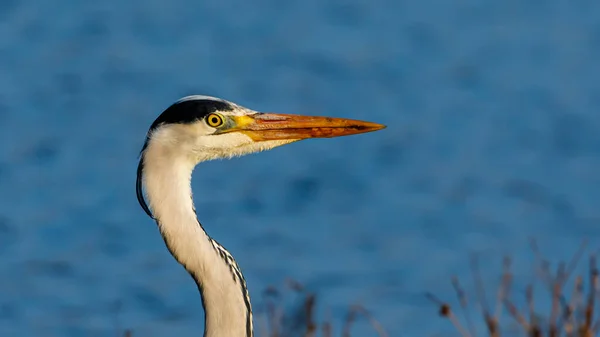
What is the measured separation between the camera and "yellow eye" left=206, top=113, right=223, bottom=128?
210 inches

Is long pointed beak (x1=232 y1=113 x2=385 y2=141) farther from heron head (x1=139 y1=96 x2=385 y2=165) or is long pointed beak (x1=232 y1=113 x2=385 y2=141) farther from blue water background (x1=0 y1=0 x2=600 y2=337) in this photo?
blue water background (x1=0 y1=0 x2=600 y2=337)

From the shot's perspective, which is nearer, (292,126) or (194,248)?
(194,248)

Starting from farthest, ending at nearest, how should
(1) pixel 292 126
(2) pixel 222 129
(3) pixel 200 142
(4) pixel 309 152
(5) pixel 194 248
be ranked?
(4) pixel 309 152
(1) pixel 292 126
(2) pixel 222 129
(3) pixel 200 142
(5) pixel 194 248

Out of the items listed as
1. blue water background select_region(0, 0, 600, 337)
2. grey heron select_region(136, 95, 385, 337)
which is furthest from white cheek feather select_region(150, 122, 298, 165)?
blue water background select_region(0, 0, 600, 337)

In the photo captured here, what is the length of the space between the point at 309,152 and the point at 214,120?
9368 millimetres

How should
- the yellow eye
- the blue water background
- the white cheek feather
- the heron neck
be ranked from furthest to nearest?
the blue water background → the yellow eye → the white cheek feather → the heron neck

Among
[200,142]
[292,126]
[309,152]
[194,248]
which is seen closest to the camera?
[194,248]

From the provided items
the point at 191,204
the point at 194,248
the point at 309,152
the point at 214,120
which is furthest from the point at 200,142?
the point at 309,152

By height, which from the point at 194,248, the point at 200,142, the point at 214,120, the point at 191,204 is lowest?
the point at 194,248

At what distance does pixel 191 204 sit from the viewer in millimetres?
5141

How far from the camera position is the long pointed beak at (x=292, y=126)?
5.52m

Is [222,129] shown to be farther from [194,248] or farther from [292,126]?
[194,248]

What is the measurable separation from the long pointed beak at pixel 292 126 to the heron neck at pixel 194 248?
0.45 meters

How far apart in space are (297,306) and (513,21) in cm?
1227
